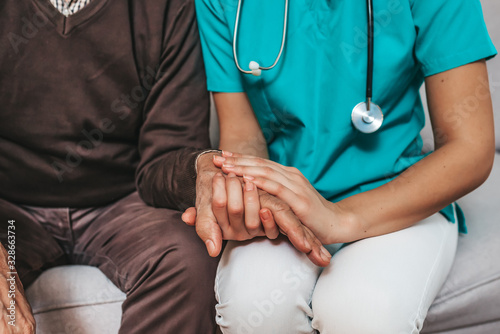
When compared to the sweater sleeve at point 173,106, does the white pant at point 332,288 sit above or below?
below

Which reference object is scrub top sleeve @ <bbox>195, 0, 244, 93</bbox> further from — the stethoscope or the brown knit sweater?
the stethoscope

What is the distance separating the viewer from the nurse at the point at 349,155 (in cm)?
81

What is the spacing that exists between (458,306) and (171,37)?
0.79 meters

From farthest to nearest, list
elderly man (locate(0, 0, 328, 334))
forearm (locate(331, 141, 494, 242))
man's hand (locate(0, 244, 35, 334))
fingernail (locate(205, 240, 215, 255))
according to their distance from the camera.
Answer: elderly man (locate(0, 0, 328, 334))
forearm (locate(331, 141, 494, 242))
fingernail (locate(205, 240, 215, 255))
man's hand (locate(0, 244, 35, 334))

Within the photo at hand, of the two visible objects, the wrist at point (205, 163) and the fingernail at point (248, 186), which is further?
the wrist at point (205, 163)

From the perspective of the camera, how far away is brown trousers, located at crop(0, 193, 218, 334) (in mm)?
870

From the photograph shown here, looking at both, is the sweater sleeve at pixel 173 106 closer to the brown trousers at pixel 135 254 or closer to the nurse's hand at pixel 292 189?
the brown trousers at pixel 135 254

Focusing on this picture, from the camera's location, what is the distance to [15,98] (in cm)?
105

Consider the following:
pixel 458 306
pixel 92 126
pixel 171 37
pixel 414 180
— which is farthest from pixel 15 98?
pixel 458 306

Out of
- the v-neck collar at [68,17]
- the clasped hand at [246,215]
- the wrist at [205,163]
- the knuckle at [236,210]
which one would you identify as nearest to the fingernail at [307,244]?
the clasped hand at [246,215]

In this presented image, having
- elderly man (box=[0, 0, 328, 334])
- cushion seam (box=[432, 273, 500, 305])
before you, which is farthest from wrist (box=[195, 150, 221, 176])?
cushion seam (box=[432, 273, 500, 305])

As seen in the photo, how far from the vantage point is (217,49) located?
3.46ft

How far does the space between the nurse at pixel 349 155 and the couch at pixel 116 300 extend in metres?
0.07

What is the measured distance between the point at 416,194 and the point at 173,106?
0.53 m
